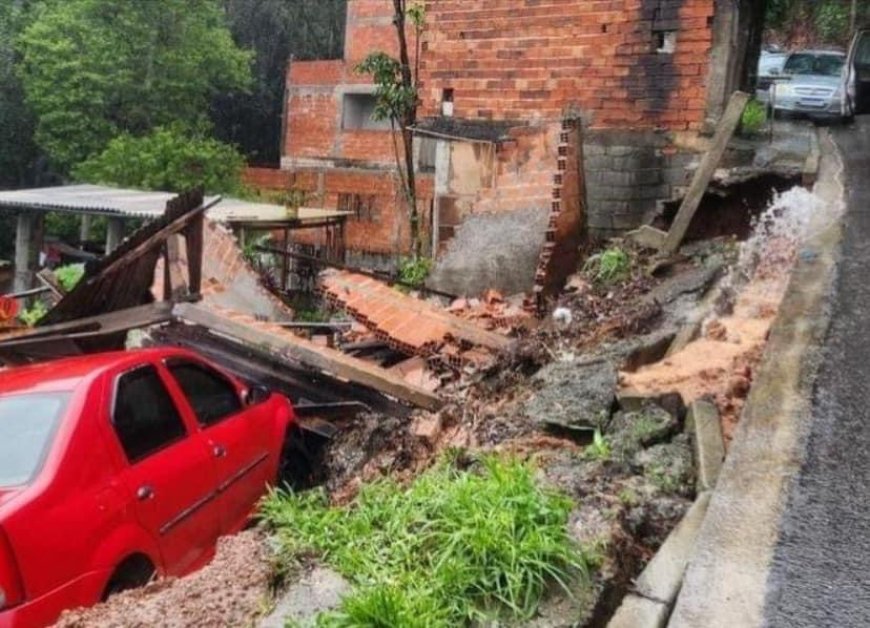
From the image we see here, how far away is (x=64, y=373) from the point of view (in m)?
5.18

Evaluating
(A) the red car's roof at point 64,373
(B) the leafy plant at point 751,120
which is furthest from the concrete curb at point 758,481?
(B) the leafy plant at point 751,120

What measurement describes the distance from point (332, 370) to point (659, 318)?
93.8 inches

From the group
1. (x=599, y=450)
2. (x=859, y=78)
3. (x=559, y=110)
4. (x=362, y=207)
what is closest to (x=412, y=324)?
(x=599, y=450)

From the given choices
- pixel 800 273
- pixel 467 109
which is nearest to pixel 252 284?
pixel 467 109

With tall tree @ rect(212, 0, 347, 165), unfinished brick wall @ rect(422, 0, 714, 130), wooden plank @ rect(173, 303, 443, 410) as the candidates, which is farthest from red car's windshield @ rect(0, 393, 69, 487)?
tall tree @ rect(212, 0, 347, 165)

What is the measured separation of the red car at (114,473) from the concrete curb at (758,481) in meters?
2.68

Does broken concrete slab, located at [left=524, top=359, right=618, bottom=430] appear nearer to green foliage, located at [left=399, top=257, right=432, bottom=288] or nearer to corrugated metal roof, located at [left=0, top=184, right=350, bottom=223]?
green foliage, located at [left=399, top=257, right=432, bottom=288]

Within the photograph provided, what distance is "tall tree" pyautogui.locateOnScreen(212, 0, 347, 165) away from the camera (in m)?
33.2

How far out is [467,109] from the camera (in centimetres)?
1094

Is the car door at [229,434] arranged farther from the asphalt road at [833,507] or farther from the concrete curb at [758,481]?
the asphalt road at [833,507]

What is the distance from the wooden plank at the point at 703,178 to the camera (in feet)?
28.4

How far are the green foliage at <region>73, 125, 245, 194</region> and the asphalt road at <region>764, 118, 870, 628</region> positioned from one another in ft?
58.3

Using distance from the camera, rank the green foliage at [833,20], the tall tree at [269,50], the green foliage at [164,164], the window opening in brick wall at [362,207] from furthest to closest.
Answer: the green foliage at [833,20]
the tall tree at [269,50]
the window opening in brick wall at [362,207]
the green foliage at [164,164]

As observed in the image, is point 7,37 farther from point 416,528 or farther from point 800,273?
point 416,528
